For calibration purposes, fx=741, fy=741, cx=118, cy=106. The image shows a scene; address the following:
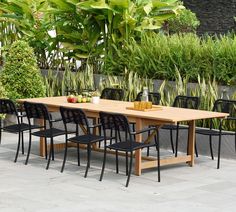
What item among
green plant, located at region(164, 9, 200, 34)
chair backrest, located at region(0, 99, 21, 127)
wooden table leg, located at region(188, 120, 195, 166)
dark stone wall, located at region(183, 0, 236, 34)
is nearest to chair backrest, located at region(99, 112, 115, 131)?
wooden table leg, located at region(188, 120, 195, 166)

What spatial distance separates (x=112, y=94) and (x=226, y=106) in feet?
8.87

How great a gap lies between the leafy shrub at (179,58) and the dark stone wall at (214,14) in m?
7.54

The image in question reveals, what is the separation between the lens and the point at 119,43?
16.5m

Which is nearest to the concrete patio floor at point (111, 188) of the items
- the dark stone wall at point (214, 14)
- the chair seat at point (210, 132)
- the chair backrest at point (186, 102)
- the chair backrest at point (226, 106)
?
the chair seat at point (210, 132)

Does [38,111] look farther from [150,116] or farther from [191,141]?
[191,141]

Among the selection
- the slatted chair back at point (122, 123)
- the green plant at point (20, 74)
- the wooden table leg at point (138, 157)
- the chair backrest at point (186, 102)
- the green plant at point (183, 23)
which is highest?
the green plant at point (183, 23)

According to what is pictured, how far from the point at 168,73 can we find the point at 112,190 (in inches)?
208

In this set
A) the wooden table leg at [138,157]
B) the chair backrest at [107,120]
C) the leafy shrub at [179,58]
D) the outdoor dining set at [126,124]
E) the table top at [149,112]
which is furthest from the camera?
the leafy shrub at [179,58]

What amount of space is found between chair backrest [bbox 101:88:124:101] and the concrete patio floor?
1988mm

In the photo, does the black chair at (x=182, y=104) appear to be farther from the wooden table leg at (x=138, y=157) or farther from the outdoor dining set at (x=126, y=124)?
the wooden table leg at (x=138, y=157)

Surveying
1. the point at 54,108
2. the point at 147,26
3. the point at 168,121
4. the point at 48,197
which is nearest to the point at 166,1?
the point at 147,26

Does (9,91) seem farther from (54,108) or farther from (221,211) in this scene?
(221,211)

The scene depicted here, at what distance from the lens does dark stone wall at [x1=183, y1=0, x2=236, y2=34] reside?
22.8 m

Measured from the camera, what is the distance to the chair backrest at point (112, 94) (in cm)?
1386
